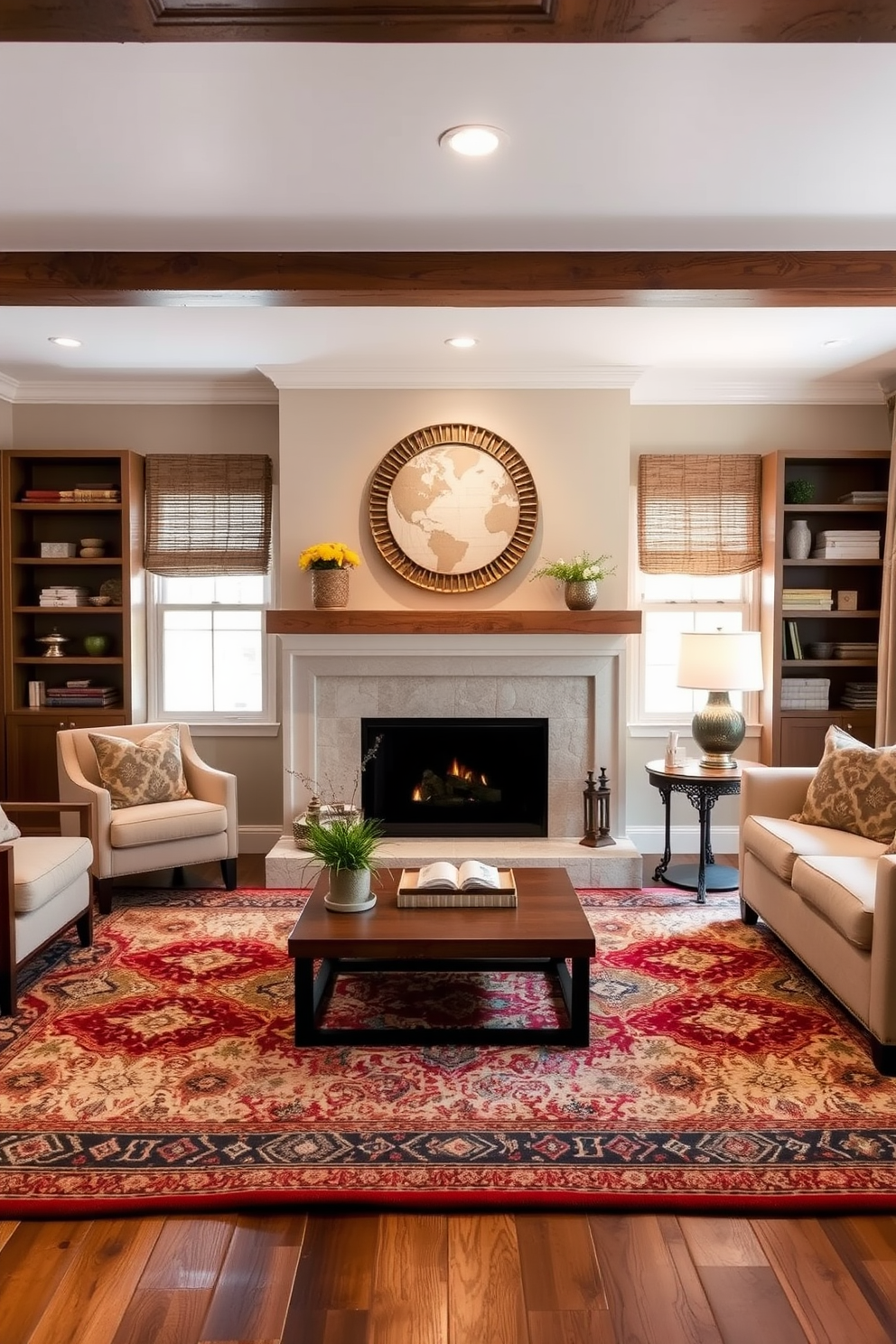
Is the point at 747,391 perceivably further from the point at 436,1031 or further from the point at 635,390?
the point at 436,1031

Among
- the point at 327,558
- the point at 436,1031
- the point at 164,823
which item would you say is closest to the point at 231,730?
the point at 164,823

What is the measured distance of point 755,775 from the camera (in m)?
4.29

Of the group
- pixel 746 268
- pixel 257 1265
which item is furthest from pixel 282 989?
pixel 746 268

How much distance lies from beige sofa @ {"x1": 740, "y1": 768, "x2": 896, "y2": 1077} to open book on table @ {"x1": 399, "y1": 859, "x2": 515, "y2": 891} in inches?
42.1

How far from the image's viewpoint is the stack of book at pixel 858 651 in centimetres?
547

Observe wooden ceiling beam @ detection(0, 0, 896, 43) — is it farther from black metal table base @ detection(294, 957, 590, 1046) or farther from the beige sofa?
black metal table base @ detection(294, 957, 590, 1046)

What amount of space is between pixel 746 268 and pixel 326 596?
2578mm

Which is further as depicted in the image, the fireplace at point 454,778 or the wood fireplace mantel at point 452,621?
the fireplace at point 454,778

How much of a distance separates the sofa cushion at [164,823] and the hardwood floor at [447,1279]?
2.41m

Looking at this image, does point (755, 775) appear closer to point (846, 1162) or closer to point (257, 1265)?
point (846, 1162)

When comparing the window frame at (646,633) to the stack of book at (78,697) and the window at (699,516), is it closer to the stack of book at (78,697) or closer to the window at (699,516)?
the window at (699,516)

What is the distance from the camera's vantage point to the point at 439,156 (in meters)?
2.73

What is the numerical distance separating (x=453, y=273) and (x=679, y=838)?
3557 millimetres

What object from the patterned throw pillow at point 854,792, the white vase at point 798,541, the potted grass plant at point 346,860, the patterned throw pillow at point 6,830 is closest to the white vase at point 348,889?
the potted grass plant at point 346,860
